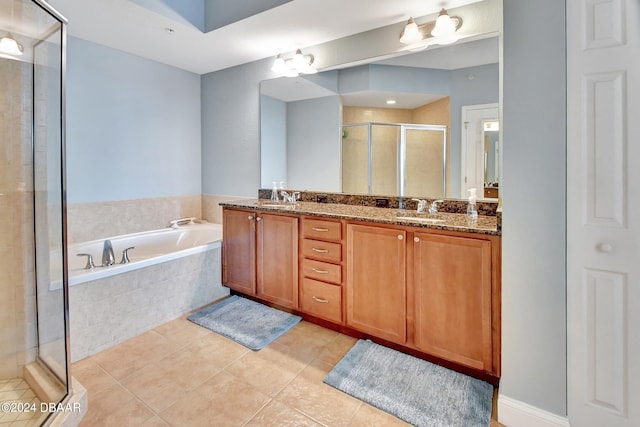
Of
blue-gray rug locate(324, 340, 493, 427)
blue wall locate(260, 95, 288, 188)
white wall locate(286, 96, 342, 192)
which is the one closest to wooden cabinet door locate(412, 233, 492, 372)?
blue-gray rug locate(324, 340, 493, 427)

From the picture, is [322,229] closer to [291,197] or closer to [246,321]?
[291,197]

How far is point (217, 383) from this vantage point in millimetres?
1744

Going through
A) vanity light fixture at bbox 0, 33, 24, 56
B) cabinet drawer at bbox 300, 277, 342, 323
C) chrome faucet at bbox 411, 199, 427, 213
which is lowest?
cabinet drawer at bbox 300, 277, 342, 323

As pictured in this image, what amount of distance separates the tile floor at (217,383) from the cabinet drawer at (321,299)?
0.16 m

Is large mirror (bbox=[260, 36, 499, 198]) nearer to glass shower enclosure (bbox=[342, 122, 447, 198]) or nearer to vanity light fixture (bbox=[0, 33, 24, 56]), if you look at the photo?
glass shower enclosure (bbox=[342, 122, 447, 198])

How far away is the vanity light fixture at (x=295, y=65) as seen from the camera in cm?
275

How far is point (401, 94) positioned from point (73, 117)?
2.71m

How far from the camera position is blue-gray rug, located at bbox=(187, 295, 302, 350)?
87.0 inches

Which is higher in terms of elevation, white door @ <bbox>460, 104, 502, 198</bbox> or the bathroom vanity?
white door @ <bbox>460, 104, 502, 198</bbox>

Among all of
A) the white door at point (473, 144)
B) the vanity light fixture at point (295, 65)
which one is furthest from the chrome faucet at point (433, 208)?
the vanity light fixture at point (295, 65)

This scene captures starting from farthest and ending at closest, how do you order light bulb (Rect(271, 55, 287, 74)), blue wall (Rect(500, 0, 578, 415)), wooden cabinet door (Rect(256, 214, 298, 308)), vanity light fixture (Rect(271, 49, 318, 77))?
light bulb (Rect(271, 55, 287, 74)) → vanity light fixture (Rect(271, 49, 318, 77)) → wooden cabinet door (Rect(256, 214, 298, 308)) → blue wall (Rect(500, 0, 578, 415))
